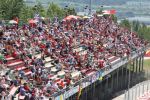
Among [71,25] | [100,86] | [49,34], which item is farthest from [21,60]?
[71,25]

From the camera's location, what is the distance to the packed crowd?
30094 millimetres

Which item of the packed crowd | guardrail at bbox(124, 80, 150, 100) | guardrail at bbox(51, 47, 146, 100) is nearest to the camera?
the packed crowd

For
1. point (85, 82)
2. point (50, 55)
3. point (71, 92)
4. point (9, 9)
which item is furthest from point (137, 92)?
point (9, 9)

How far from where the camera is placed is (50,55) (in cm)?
4050

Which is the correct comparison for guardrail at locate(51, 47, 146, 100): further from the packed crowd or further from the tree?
the tree

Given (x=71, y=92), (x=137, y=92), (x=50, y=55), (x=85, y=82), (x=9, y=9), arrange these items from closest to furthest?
(x=71, y=92) → (x=85, y=82) → (x=50, y=55) → (x=137, y=92) → (x=9, y=9)

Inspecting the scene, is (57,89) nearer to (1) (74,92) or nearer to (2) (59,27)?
(1) (74,92)

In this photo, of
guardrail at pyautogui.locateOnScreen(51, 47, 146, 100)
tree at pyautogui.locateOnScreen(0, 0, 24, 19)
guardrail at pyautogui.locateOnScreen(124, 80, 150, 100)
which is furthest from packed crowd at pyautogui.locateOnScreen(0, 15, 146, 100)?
tree at pyautogui.locateOnScreen(0, 0, 24, 19)

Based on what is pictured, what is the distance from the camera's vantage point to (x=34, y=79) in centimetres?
3247

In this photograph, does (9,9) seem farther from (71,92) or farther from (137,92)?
(71,92)

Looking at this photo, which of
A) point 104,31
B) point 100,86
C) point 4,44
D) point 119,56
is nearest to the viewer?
point 4,44

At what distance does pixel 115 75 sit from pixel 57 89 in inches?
980

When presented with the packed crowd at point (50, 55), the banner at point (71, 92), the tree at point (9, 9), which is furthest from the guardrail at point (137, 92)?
the tree at point (9, 9)

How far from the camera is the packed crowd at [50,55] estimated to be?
3009 cm
